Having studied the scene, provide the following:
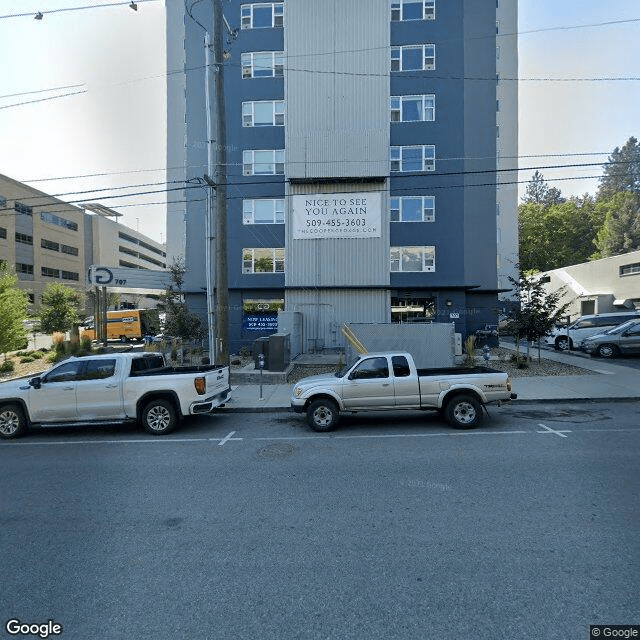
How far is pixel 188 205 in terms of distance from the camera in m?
23.8

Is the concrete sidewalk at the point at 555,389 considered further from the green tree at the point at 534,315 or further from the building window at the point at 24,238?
the building window at the point at 24,238

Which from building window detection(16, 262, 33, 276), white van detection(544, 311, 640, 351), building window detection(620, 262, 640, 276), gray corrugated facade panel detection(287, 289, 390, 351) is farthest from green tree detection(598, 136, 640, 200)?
building window detection(16, 262, 33, 276)

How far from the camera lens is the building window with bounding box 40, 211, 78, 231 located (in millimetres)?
56250

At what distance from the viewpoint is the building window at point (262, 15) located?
22703 mm

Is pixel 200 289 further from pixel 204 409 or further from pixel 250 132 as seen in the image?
pixel 204 409

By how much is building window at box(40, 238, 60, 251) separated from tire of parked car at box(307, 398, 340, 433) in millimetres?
61727

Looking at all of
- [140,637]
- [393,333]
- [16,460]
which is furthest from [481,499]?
[393,333]

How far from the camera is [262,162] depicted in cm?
2272

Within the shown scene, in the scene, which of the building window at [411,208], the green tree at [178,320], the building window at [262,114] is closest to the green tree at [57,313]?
the green tree at [178,320]

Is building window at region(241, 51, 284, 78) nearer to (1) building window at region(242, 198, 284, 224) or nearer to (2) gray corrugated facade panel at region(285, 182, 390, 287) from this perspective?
(2) gray corrugated facade panel at region(285, 182, 390, 287)

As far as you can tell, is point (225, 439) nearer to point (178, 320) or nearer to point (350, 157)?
point (178, 320)

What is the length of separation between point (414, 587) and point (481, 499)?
80.0 inches

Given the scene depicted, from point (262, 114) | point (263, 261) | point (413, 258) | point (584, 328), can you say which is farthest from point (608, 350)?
point (262, 114)

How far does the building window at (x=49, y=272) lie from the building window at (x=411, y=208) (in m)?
53.5
